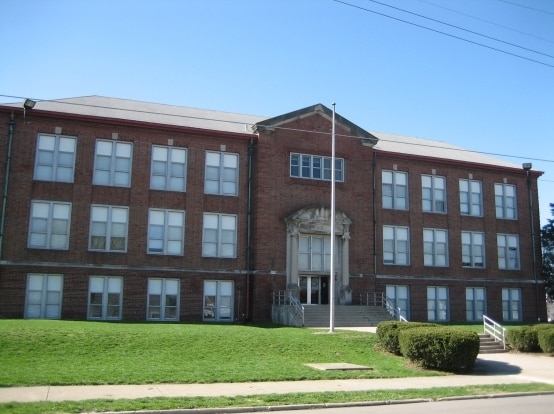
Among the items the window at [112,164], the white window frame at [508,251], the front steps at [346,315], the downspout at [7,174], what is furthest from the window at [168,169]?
the white window frame at [508,251]

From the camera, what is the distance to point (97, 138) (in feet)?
101

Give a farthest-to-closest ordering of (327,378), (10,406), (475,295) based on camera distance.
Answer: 1. (475,295)
2. (327,378)
3. (10,406)

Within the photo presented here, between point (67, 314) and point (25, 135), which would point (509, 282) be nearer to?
point (67, 314)

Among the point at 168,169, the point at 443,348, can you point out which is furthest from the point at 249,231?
the point at 443,348

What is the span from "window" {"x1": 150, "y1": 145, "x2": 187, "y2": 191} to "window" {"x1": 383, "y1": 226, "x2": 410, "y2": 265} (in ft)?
42.8

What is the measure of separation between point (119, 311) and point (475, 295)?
2278 cm

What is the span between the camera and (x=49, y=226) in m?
29.3

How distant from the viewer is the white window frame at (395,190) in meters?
36.7

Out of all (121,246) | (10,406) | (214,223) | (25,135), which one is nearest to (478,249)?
(214,223)

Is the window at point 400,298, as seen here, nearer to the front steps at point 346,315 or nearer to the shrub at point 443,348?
the front steps at point 346,315

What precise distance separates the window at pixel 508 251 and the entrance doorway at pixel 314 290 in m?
13.4

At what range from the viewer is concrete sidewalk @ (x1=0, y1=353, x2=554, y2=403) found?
1276cm

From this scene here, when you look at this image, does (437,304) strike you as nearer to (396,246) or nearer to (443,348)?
(396,246)

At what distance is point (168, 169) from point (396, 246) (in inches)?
586
